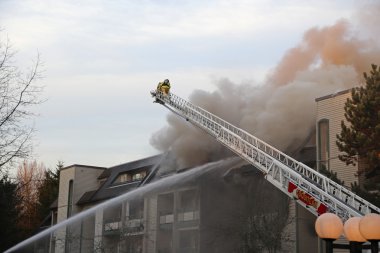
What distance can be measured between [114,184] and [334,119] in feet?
84.5

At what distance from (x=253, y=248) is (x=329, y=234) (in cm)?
1573

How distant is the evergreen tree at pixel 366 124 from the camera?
54.1ft

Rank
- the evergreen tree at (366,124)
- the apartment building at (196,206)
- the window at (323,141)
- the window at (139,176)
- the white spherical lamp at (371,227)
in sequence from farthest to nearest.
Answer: the window at (139,176), the apartment building at (196,206), the window at (323,141), the evergreen tree at (366,124), the white spherical lamp at (371,227)

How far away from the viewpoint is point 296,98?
88.2 ft

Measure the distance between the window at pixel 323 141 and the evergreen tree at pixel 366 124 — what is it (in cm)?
713

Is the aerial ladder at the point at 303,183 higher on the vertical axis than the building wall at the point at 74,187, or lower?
lower

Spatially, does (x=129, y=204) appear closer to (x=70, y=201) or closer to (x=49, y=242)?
(x=70, y=201)

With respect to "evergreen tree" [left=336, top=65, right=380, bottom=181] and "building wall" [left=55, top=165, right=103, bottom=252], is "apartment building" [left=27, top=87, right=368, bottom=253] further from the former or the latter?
"evergreen tree" [left=336, top=65, right=380, bottom=181]

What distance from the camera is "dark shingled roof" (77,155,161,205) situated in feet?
138

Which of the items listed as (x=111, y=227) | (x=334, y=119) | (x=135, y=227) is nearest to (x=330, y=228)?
(x=334, y=119)

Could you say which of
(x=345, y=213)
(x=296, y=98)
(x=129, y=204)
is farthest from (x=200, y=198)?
(x=345, y=213)

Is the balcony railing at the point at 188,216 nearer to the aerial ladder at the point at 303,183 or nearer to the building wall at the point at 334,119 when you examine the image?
the building wall at the point at 334,119

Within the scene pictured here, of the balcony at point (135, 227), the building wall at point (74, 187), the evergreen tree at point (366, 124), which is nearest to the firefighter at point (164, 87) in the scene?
the evergreen tree at point (366, 124)

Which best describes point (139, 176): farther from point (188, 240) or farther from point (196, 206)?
point (196, 206)
